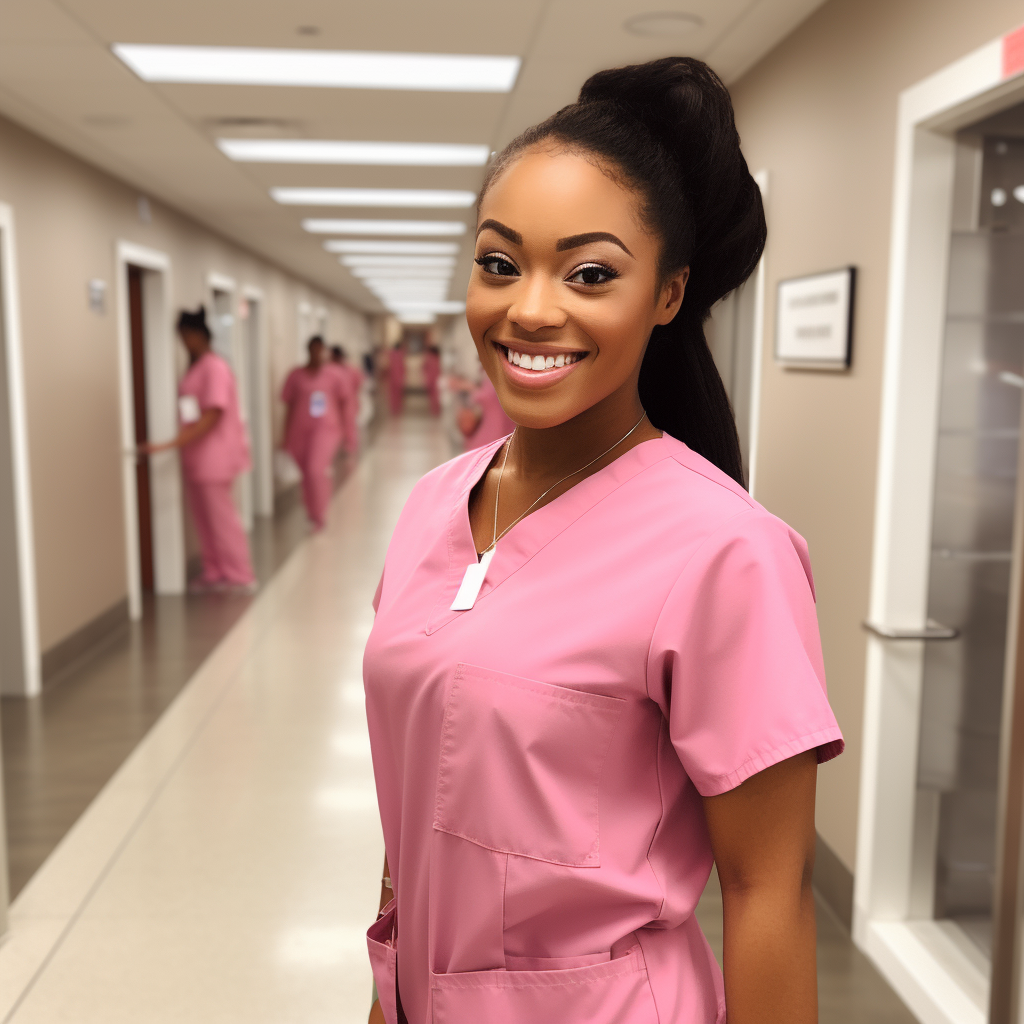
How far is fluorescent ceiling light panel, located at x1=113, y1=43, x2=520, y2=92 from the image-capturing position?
3275 mm

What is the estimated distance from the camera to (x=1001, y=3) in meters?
1.89

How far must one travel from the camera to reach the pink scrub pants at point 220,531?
6.29 metres

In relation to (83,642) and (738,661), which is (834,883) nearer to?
(738,661)

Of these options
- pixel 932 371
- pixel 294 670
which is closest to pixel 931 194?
pixel 932 371

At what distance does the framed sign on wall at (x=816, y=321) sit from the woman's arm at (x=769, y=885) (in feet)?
6.42

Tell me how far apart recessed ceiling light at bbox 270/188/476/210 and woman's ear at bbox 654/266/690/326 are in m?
4.91

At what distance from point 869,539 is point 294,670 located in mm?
2917

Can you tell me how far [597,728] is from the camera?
0.82m

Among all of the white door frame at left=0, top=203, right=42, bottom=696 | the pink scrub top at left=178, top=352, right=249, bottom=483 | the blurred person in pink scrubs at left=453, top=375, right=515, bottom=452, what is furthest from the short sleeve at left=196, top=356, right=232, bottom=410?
the white door frame at left=0, top=203, right=42, bottom=696

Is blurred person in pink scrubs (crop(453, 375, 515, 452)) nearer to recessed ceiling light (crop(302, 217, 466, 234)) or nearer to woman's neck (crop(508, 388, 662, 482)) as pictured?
recessed ceiling light (crop(302, 217, 466, 234))

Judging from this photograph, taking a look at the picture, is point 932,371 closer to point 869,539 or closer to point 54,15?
point 869,539

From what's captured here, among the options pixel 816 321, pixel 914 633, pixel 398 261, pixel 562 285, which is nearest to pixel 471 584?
pixel 562 285

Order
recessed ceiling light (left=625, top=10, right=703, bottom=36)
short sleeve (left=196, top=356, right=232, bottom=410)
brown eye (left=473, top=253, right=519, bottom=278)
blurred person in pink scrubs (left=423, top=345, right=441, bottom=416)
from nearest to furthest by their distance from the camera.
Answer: brown eye (left=473, top=253, right=519, bottom=278) < recessed ceiling light (left=625, top=10, right=703, bottom=36) < short sleeve (left=196, top=356, right=232, bottom=410) < blurred person in pink scrubs (left=423, top=345, right=441, bottom=416)

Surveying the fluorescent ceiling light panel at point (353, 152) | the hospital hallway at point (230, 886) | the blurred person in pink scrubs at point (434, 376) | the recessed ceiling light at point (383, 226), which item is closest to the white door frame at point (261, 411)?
the recessed ceiling light at point (383, 226)
